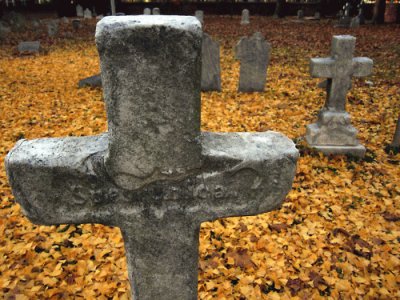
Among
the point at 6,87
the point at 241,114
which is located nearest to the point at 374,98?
the point at 241,114

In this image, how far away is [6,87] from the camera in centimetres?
916

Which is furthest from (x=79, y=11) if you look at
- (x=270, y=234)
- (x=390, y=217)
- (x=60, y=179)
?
(x=60, y=179)

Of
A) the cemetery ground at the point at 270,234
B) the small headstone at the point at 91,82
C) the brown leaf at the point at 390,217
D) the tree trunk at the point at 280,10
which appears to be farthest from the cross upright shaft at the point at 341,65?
the tree trunk at the point at 280,10

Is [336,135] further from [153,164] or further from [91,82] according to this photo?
[91,82]

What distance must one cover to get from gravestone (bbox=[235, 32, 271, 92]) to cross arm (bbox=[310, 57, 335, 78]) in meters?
3.03

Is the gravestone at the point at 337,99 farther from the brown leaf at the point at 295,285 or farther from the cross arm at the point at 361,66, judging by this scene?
the brown leaf at the point at 295,285

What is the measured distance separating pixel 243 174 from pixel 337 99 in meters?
4.44

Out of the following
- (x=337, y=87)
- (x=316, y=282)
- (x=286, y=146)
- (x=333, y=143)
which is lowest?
(x=316, y=282)

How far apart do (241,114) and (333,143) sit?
2262 mm

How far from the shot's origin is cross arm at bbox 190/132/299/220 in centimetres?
150

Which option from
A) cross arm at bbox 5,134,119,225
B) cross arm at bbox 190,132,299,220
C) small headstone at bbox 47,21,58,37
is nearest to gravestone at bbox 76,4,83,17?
small headstone at bbox 47,21,58,37

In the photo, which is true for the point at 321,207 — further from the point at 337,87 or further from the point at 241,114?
the point at 241,114

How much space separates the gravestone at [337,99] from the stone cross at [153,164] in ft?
13.3

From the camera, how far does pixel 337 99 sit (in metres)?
5.39
